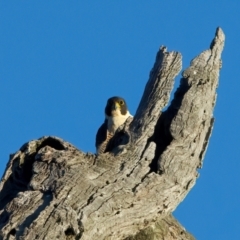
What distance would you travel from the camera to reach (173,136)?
974 centimetres

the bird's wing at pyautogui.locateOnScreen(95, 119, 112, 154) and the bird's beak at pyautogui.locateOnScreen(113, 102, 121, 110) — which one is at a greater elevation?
the bird's beak at pyautogui.locateOnScreen(113, 102, 121, 110)

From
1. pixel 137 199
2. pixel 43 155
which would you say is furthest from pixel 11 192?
pixel 137 199

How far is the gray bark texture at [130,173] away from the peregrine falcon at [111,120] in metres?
1.59

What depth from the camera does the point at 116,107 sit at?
13945 mm

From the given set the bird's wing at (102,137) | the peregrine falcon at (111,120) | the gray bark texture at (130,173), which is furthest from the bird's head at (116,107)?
the gray bark texture at (130,173)

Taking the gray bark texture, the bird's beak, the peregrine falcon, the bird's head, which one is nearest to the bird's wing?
the peregrine falcon

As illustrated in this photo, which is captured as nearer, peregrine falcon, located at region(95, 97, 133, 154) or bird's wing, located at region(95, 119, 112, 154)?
bird's wing, located at region(95, 119, 112, 154)

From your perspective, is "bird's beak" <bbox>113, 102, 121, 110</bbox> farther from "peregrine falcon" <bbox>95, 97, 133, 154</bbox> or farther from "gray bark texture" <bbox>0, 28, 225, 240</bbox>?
"gray bark texture" <bbox>0, 28, 225, 240</bbox>

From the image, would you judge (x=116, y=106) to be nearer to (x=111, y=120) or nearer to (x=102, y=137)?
(x=111, y=120)

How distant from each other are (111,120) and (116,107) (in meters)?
0.66

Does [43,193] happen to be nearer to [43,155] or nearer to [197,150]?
[43,155]

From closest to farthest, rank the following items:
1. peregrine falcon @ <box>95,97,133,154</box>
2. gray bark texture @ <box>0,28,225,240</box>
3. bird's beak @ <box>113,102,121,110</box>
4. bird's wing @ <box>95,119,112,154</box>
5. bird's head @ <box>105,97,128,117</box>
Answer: gray bark texture @ <box>0,28,225,240</box>, bird's wing @ <box>95,119,112,154</box>, peregrine falcon @ <box>95,97,133,154</box>, bird's head @ <box>105,97,128,117</box>, bird's beak @ <box>113,102,121,110</box>

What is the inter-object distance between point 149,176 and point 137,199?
0.35 meters

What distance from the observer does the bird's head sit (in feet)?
45.1
